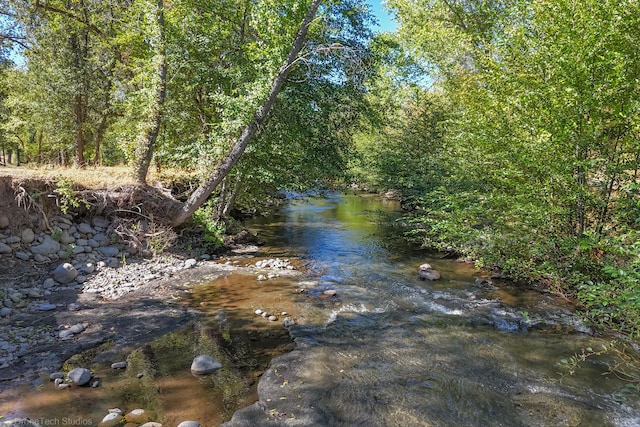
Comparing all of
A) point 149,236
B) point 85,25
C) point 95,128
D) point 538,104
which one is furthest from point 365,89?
point 95,128

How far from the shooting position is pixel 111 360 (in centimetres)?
556

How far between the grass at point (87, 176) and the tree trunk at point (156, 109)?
490mm

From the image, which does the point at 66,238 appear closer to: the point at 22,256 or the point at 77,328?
the point at 22,256

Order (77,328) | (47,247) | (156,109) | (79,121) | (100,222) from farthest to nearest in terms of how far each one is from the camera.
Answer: (79,121) → (156,109) → (100,222) → (47,247) → (77,328)

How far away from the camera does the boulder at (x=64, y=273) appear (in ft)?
27.0

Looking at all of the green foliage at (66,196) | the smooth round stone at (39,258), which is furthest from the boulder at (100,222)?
the smooth round stone at (39,258)

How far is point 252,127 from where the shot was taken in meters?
10.9

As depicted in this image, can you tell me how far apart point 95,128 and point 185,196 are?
953cm

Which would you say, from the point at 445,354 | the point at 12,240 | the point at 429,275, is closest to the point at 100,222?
the point at 12,240

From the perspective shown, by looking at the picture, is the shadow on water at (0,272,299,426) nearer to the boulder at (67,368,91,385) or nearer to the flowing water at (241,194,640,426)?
the boulder at (67,368,91,385)

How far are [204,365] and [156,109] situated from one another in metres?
8.85

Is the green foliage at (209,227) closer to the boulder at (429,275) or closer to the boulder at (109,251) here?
the boulder at (109,251)

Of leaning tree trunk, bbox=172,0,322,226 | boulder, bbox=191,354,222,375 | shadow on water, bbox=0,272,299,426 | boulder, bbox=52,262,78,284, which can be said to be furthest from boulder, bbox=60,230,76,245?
boulder, bbox=191,354,222,375

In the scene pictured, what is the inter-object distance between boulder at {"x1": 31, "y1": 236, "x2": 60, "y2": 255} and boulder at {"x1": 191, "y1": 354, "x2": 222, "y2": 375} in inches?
227
